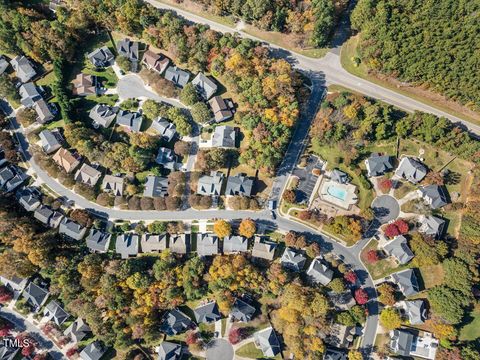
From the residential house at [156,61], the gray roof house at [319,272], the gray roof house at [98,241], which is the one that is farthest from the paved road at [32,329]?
the residential house at [156,61]

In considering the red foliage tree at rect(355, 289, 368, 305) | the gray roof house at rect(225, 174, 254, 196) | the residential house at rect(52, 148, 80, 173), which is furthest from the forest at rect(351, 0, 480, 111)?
the residential house at rect(52, 148, 80, 173)

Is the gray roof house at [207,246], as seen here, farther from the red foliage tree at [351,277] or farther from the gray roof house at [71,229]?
the red foliage tree at [351,277]

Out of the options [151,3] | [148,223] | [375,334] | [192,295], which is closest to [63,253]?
A: [148,223]

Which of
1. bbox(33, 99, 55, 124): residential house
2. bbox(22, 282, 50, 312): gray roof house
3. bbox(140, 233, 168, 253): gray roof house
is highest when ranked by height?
bbox(33, 99, 55, 124): residential house

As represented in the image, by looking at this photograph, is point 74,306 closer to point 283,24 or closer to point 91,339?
point 91,339

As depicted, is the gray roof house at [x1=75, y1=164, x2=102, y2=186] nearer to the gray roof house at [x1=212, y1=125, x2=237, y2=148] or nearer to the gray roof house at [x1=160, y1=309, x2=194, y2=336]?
the gray roof house at [x1=212, y1=125, x2=237, y2=148]

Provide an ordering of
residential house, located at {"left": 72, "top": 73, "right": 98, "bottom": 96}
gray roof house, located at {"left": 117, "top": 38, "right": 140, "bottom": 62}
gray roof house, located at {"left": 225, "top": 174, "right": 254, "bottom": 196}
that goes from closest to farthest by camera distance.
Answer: gray roof house, located at {"left": 225, "top": 174, "right": 254, "bottom": 196} < residential house, located at {"left": 72, "top": 73, "right": 98, "bottom": 96} < gray roof house, located at {"left": 117, "top": 38, "right": 140, "bottom": 62}
